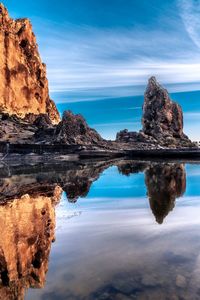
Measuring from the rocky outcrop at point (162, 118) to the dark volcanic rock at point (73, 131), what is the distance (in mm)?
28527

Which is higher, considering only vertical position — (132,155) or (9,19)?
(9,19)

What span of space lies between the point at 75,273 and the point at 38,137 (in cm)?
6328

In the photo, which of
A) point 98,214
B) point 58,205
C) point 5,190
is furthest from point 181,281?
point 5,190

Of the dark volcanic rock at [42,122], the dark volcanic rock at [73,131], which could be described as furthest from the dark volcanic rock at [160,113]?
the dark volcanic rock at [73,131]

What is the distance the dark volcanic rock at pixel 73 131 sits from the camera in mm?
65188

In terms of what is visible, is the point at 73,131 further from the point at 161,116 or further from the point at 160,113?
the point at 160,113

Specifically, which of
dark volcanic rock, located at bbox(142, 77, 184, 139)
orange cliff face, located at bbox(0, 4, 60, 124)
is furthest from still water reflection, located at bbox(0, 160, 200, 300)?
dark volcanic rock, located at bbox(142, 77, 184, 139)

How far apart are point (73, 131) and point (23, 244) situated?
57.8 m

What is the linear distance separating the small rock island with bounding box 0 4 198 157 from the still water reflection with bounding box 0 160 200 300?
47944 millimetres

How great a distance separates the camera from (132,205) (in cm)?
1542

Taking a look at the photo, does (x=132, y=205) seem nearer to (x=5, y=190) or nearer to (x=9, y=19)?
(x=5, y=190)

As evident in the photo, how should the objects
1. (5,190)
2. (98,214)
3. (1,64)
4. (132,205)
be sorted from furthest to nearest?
(1,64) < (5,190) < (132,205) < (98,214)

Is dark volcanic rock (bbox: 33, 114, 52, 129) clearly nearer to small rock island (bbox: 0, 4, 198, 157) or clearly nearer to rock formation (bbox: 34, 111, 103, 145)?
small rock island (bbox: 0, 4, 198, 157)

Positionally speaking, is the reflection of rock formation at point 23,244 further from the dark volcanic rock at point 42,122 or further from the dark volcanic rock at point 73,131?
the dark volcanic rock at point 42,122
